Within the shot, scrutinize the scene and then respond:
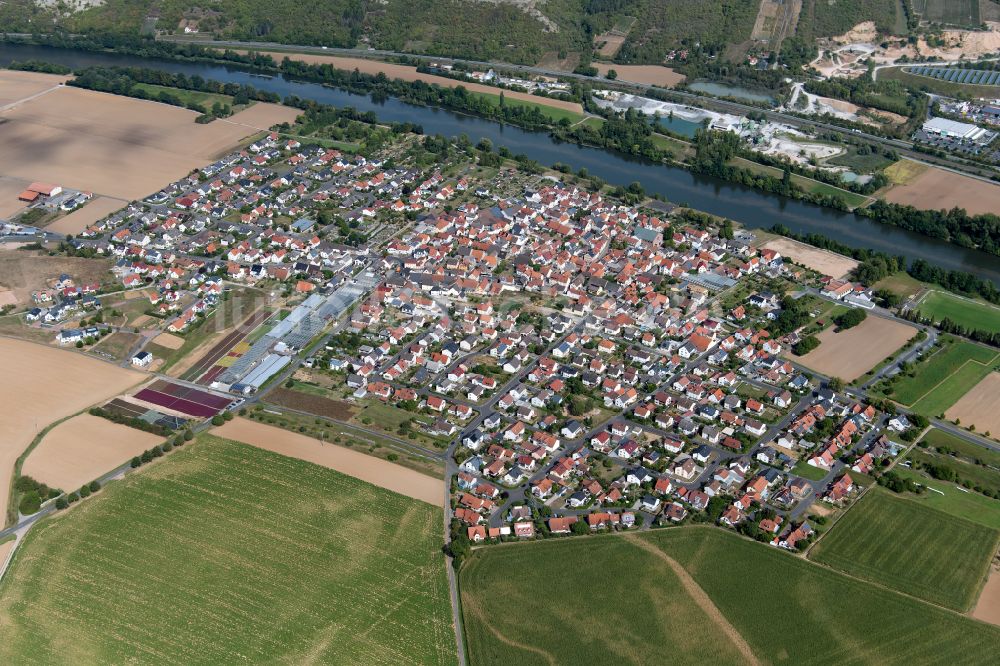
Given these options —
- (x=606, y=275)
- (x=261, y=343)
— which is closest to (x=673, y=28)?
(x=606, y=275)

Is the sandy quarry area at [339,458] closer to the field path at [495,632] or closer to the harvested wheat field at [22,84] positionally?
the field path at [495,632]

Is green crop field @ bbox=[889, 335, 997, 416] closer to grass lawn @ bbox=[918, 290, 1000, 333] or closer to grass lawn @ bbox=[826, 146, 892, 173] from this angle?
grass lawn @ bbox=[918, 290, 1000, 333]

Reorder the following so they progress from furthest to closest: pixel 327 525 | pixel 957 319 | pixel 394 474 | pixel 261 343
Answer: pixel 957 319, pixel 261 343, pixel 394 474, pixel 327 525

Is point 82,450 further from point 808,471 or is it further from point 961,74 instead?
point 961,74

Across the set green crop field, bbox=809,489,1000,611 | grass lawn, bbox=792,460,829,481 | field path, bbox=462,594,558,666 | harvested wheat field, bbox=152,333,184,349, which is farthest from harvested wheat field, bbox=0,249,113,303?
green crop field, bbox=809,489,1000,611

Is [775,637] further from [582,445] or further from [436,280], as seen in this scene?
[436,280]

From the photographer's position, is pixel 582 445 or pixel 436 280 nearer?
pixel 582 445

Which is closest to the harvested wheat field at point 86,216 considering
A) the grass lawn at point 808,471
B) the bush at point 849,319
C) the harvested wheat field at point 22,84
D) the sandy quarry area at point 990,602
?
the harvested wheat field at point 22,84
